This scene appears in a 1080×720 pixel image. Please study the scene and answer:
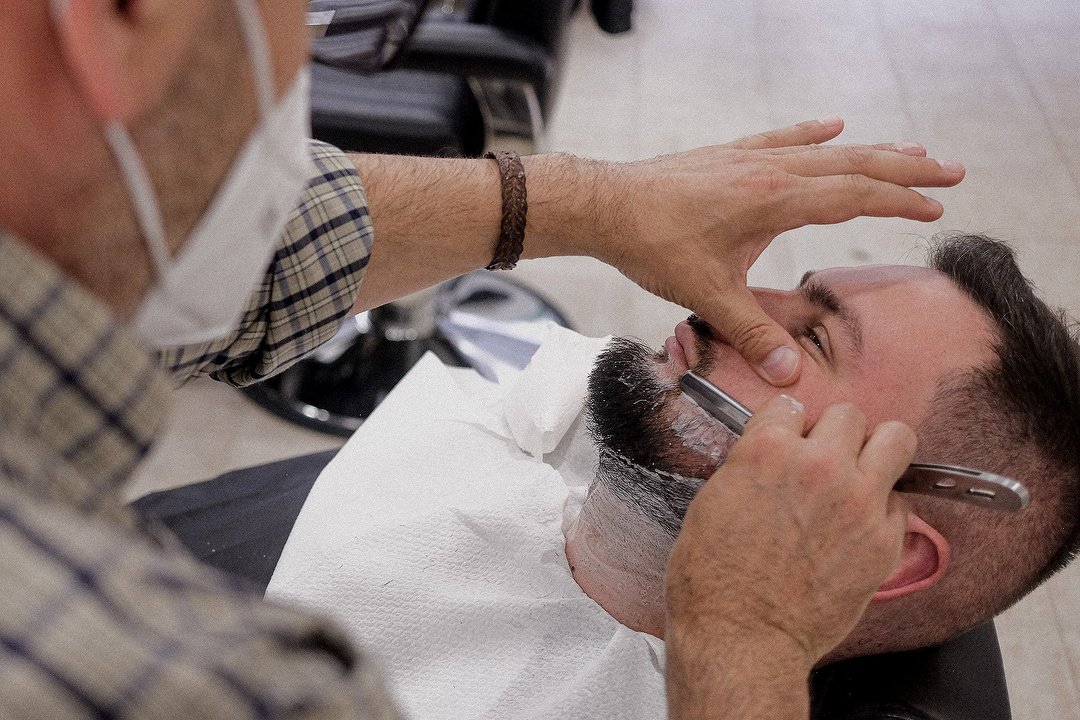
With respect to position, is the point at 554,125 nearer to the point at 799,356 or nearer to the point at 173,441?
the point at 173,441

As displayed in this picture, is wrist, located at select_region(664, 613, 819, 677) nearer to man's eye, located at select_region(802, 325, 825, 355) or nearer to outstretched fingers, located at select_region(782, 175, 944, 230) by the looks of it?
man's eye, located at select_region(802, 325, 825, 355)

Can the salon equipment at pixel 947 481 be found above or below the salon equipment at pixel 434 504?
above

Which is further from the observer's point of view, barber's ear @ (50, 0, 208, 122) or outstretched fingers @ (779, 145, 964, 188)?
outstretched fingers @ (779, 145, 964, 188)

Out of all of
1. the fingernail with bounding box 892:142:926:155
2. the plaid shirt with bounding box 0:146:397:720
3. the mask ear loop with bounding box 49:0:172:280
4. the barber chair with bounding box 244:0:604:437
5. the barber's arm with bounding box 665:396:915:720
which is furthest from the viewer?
the barber chair with bounding box 244:0:604:437

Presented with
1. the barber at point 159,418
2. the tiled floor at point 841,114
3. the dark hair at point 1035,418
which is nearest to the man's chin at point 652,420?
the barber at point 159,418

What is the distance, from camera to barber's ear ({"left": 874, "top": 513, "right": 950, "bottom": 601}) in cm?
103

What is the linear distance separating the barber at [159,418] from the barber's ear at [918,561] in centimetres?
13

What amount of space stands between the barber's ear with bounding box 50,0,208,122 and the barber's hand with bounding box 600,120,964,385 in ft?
2.30

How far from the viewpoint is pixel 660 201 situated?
3.75ft

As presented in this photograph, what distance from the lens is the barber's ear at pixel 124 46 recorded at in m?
0.47

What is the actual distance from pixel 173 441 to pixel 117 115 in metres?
1.83

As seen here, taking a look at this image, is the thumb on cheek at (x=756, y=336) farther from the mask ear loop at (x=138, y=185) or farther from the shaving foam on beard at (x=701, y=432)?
the mask ear loop at (x=138, y=185)

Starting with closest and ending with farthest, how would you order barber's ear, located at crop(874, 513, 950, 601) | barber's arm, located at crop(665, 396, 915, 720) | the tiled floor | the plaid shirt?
the plaid shirt
barber's arm, located at crop(665, 396, 915, 720)
barber's ear, located at crop(874, 513, 950, 601)
the tiled floor

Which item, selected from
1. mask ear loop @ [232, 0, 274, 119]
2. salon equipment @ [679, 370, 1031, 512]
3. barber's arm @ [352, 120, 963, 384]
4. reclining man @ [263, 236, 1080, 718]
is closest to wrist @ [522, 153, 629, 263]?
barber's arm @ [352, 120, 963, 384]
